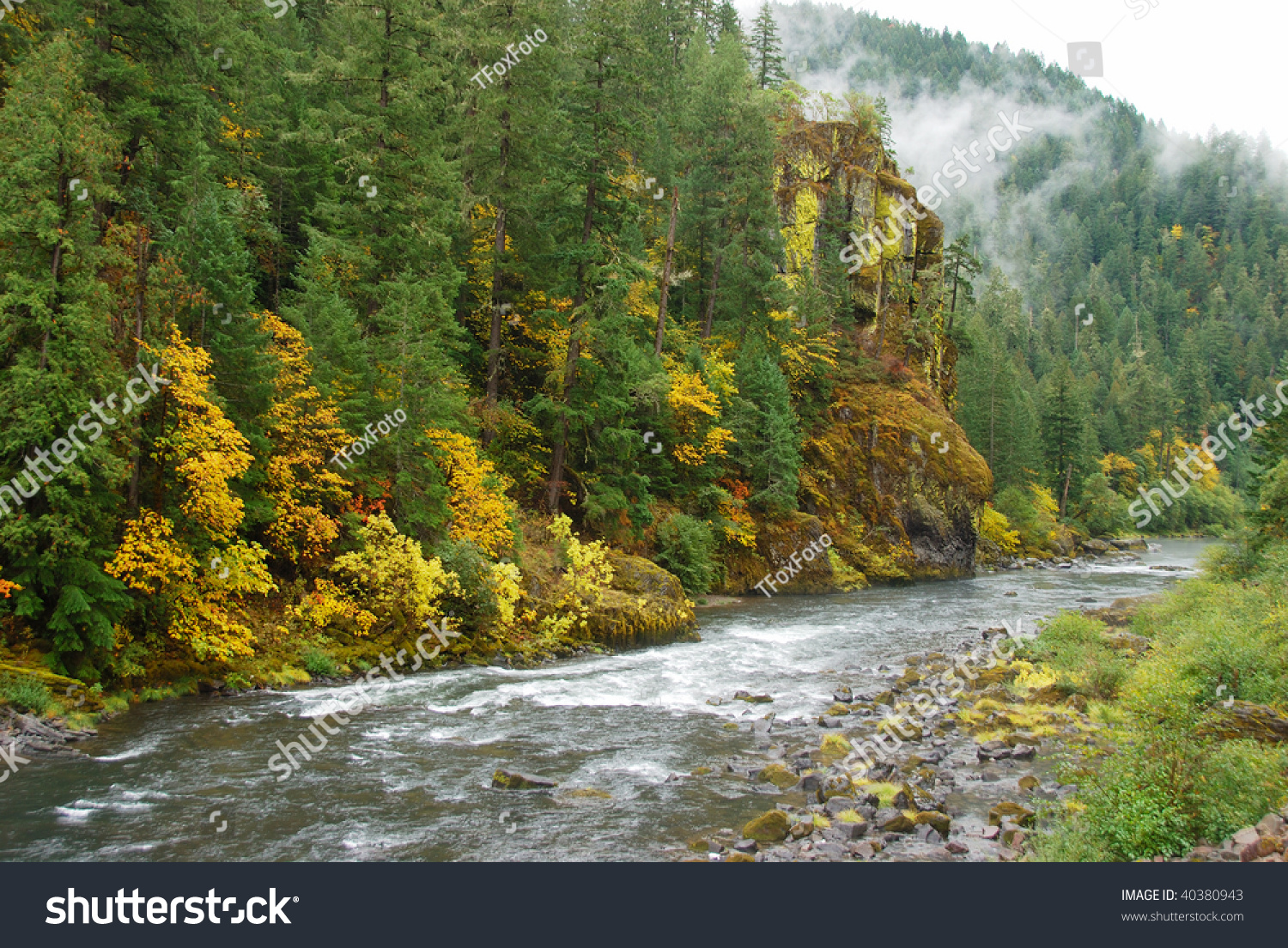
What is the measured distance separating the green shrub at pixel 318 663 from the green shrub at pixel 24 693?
547cm

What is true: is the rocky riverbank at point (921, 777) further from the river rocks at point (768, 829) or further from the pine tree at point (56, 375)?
the pine tree at point (56, 375)

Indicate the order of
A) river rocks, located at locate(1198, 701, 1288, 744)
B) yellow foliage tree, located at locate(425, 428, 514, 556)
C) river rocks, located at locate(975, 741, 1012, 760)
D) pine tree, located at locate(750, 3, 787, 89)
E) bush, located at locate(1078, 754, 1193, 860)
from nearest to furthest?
1. bush, located at locate(1078, 754, 1193, 860)
2. river rocks, located at locate(1198, 701, 1288, 744)
3. river rocks, located at locate(975, 741, 1012, 760)
4. yellow foliage tree, located at locate(425, 428, 514, 556)
5. pine tree, located at locate(750, 3, 787, 89)

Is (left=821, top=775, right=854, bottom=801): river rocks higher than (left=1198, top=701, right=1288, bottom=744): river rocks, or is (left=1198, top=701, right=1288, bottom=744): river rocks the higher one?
(left=1198, top=701, right=1288, bottom=744): river rocks

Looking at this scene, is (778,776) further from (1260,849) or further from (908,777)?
(1260,849)

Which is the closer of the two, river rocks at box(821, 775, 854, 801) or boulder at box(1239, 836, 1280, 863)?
boulder at box(1239, 836, 1280, 863)

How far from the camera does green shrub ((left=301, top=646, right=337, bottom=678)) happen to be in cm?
1977

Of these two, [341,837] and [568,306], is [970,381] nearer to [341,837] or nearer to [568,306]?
[568,306]

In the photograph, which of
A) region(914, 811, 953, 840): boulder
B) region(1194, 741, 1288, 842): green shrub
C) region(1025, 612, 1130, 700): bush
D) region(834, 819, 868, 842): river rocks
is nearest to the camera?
region(1194, 741, 1288, 842): green shrub

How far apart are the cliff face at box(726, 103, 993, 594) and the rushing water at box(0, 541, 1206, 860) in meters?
21.3

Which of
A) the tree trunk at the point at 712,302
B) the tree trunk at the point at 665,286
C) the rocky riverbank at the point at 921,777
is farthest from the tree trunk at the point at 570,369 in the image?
the tree trunk at the point at 712,302

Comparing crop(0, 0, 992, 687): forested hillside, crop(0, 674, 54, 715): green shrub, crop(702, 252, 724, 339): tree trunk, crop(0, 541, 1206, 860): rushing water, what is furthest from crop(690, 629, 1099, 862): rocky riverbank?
crop(702, 252, 724, 339): tree trunk

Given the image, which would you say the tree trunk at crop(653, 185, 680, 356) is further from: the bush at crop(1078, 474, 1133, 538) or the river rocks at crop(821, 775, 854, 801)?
the bush at crop(1078, 474, 1133, 538)

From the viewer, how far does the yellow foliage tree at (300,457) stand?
2092 cm

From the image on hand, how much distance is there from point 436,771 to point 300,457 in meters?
10.5
